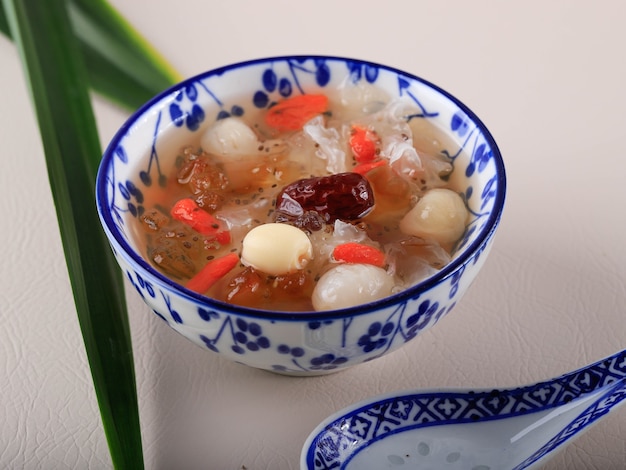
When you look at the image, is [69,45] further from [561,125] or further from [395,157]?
[561,125]

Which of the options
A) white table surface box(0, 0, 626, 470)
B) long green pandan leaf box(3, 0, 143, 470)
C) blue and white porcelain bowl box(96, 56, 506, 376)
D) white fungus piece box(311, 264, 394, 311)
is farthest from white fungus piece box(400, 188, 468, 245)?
long green pandan leaf box(3, 0, 143, 470)

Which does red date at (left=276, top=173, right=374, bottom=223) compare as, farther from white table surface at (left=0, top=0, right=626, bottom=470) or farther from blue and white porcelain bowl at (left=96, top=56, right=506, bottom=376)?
white table surface at (left=0, top=0, right=626, bottom=470)

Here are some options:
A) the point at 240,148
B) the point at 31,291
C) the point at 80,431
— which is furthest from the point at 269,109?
the point at 80,431

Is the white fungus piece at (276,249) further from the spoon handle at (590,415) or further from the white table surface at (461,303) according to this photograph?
the spoon handle at (590,415)

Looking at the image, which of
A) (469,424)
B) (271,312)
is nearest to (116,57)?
(271,312)

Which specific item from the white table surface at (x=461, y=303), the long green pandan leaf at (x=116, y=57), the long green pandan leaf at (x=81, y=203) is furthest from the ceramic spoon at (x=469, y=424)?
the long green pandan leaf at (x=116, y=57)

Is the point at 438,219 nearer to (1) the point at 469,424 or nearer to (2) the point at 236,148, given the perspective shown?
(1) the point at 469,424
